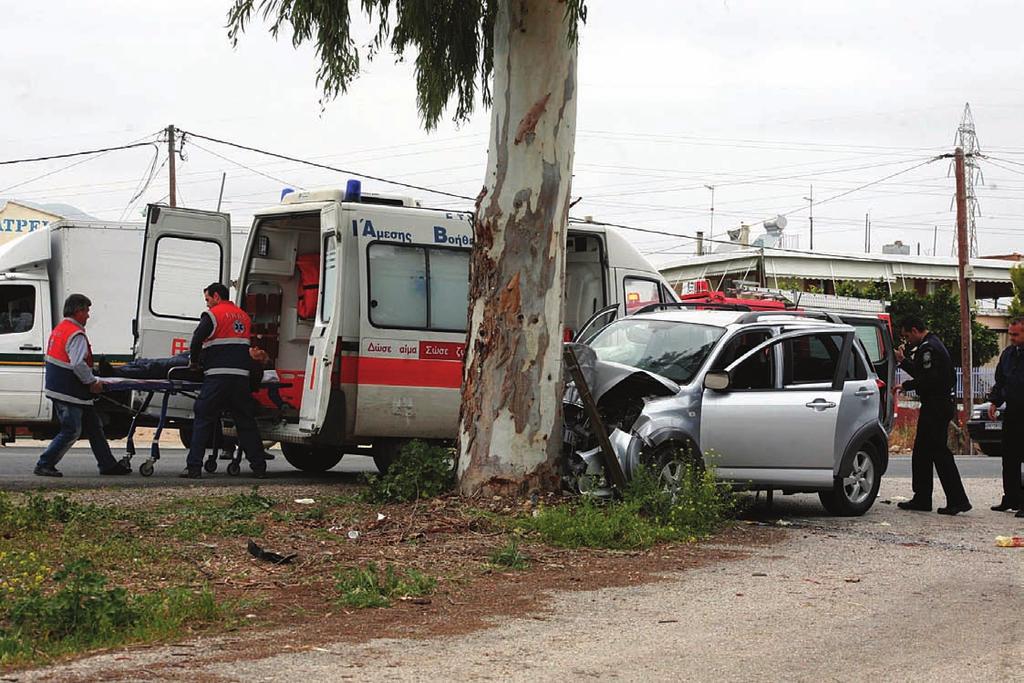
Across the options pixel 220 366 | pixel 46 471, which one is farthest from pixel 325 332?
pixel 46 471

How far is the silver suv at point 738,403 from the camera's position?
11.4 m

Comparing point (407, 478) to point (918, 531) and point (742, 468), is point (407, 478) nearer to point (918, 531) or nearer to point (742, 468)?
point (742, 468)

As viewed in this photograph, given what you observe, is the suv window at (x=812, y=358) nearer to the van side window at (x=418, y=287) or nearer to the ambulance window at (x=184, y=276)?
the van side window at (x=418, y=287)

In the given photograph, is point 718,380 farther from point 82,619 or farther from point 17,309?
point 17,309

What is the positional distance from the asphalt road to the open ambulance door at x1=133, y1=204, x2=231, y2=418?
112 cm

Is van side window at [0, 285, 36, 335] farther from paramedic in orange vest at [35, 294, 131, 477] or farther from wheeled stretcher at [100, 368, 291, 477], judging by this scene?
paramedic in orange vest at [35, 294, 131, 477]

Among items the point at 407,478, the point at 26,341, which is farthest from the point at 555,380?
the point at 26,341

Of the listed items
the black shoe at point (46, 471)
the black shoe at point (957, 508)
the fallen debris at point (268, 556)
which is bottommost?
the black shoe at point (957, 508)

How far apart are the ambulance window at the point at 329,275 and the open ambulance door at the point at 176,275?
1.99 meters

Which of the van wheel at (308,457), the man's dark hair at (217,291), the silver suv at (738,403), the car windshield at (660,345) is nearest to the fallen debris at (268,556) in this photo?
the silver suv at (738,403)

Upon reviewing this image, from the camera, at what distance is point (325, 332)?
13117 mm

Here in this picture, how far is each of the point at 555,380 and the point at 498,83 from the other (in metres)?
2.48

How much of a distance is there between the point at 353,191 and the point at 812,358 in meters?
4.76

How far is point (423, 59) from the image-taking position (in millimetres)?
12180
